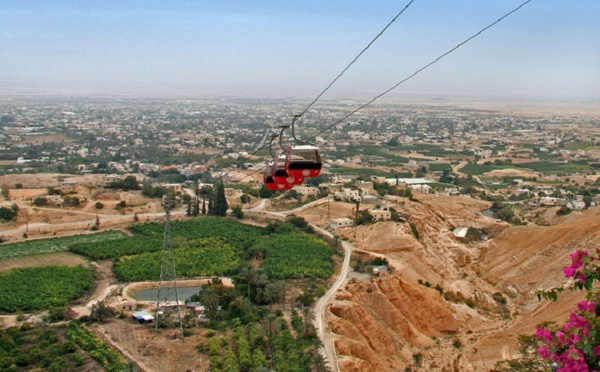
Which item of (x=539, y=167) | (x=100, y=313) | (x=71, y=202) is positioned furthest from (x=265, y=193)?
(x=539, y=167)

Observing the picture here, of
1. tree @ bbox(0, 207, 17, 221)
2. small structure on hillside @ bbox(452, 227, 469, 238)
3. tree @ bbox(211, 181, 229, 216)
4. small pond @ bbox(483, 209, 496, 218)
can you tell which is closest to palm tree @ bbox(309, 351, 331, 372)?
small structure on hillside @ bbox(452, 227, 469, 238)

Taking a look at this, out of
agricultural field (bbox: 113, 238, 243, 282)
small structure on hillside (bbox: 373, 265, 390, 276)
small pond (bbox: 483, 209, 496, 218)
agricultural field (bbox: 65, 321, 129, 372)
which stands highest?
agricultural field (bbox: 65, 321, 129, 372)

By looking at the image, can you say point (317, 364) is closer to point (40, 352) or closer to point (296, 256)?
point (40, 352)

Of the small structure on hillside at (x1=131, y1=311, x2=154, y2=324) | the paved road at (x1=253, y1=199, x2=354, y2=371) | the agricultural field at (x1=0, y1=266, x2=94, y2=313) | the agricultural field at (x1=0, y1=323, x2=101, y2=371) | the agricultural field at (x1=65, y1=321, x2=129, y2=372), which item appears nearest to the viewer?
the agricultural field at (x1=0, y1=323, x2=101, y2=371)

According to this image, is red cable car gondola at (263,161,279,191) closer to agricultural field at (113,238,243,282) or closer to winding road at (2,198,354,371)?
winding road at (2,198,354,371)

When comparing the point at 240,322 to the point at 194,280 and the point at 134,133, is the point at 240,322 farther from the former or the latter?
the point at 134,133

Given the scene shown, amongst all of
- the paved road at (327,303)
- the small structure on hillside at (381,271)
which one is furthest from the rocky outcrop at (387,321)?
the small structure on hillside at (381,271)
